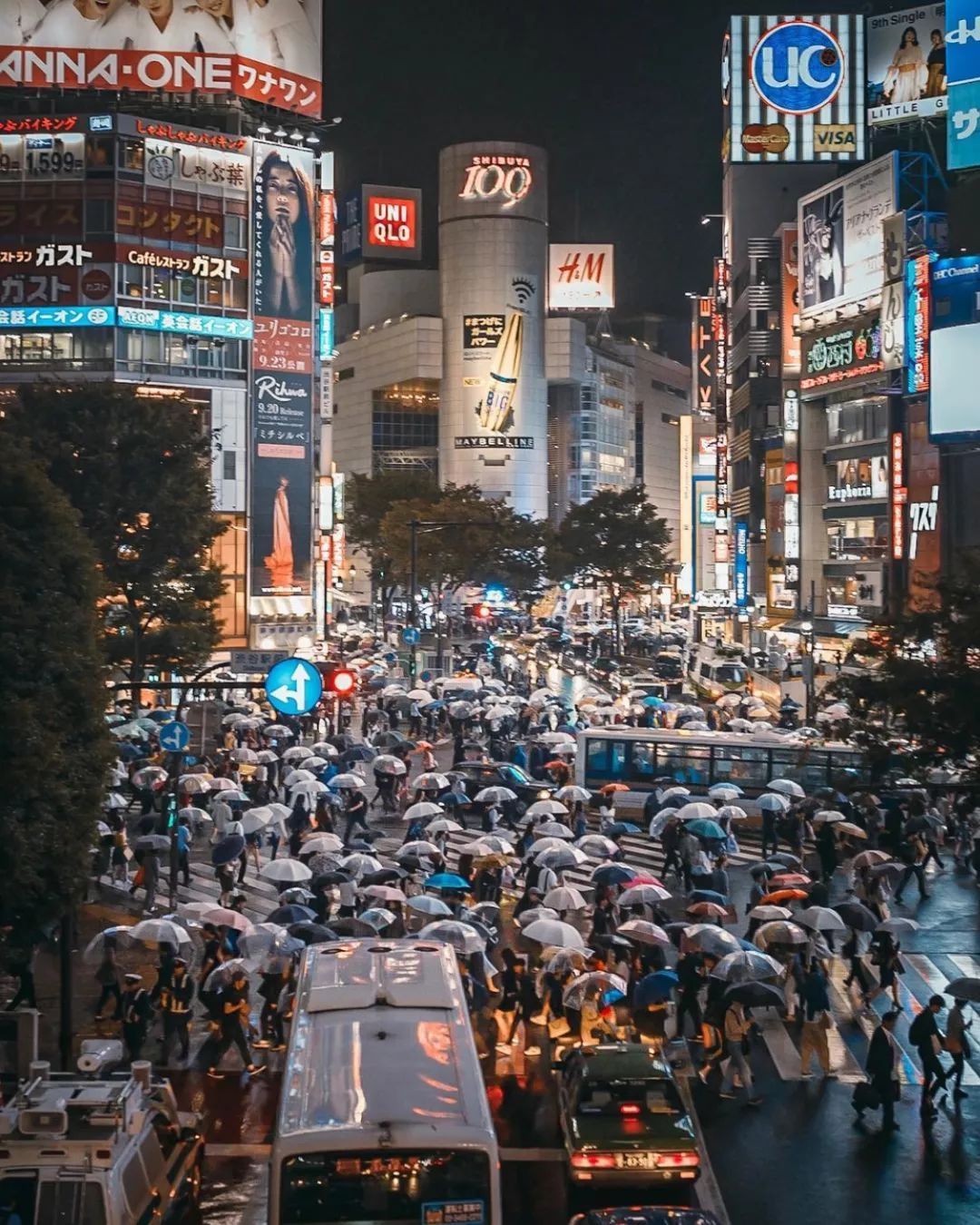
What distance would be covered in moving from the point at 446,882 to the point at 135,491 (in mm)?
17947

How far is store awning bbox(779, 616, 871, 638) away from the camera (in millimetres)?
65625

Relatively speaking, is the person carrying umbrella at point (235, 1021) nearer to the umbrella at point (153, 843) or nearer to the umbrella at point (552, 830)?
the umbrella at point (153, 843)

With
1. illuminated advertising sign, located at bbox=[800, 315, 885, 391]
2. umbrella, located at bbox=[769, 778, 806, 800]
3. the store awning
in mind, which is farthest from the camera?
illuminated advertising sign, located at bbox=[800, 315, 885, 391]

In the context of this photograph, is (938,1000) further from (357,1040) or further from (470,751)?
(470,751)

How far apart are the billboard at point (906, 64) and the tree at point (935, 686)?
68938 millimetres

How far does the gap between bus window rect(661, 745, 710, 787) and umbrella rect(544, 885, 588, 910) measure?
1117cm

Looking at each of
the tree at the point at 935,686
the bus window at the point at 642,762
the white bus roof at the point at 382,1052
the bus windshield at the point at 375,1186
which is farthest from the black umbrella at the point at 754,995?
the bus window at the point at 642,762

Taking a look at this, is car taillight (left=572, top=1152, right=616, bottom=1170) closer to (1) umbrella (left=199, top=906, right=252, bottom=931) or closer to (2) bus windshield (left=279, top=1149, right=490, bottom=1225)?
(2) bus windshield (left=279, top=1149, right=490, bottom=1225)

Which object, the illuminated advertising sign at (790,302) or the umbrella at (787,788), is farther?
the illuminated advertising sign at (790,302)

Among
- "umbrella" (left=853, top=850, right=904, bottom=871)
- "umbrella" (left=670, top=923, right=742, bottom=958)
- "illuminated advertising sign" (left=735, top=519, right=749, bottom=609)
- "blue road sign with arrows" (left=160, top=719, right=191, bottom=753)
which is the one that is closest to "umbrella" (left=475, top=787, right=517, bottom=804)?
"umbrella" (left=853, top=850, right=904, bottom=871)

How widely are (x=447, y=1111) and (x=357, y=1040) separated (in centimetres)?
126

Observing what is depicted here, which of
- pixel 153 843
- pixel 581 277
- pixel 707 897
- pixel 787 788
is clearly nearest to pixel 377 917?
pixel 707 897

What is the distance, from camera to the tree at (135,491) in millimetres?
34406

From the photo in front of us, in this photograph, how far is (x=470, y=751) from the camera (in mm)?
34594
